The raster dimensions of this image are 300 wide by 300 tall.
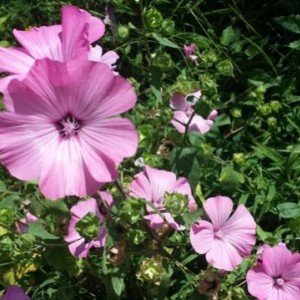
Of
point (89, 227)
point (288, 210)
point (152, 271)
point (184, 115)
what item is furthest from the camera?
point (288, 210)

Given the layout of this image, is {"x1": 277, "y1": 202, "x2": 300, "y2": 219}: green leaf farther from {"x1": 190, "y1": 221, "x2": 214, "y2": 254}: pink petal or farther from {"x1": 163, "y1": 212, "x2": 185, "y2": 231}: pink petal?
{"x1": 163, "y1": 212, "x2": 185, "y2": 231}: pink petal

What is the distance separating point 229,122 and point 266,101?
170 millimetres

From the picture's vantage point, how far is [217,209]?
115cm

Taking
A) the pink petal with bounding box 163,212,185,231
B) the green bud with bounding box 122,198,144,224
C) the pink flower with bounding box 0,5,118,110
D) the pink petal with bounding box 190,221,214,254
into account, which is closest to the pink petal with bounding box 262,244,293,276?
the pink petal with bounding box 190,221,214,254

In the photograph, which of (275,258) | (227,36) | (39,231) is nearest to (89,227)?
(39,231)

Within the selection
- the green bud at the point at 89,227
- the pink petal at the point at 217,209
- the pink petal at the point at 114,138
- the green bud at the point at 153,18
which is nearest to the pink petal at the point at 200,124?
the pink petal at the point at 217,209

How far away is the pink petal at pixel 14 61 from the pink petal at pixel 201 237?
1.36 ft

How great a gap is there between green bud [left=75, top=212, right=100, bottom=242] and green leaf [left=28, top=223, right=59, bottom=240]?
154mm

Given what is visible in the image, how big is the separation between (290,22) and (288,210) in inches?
18.9

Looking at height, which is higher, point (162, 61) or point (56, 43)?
point (56, 43)

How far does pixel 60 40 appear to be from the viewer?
0.83 m

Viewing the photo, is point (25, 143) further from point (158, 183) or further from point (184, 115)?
point (184, 115)

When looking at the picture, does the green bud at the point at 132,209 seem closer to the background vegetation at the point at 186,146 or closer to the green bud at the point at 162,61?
the background vegetation at the point at 186,146

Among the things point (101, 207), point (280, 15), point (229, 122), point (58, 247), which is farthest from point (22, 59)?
point (280, 15)
